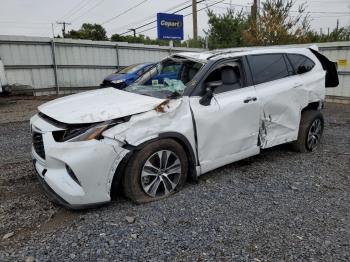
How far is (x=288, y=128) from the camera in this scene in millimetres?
4762

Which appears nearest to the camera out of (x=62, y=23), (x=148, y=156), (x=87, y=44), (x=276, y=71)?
(x=148, y=156)

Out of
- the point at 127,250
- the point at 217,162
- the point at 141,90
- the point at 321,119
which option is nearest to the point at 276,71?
the point at 321,119

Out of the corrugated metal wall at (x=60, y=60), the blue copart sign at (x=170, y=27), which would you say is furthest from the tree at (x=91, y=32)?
the corrugated metal wall at (x=60, y=60)

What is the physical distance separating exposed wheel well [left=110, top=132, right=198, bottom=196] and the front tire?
4 centimetres

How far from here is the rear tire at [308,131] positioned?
5090 millimetres

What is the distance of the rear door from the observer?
4.34 metres

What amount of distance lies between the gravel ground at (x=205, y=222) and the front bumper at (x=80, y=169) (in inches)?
9.8

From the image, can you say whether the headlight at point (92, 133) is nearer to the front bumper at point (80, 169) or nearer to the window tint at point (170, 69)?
the front bumper at point (80, 169)

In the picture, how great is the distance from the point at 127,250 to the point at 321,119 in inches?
167

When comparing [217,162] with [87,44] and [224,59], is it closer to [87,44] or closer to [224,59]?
[224,59]

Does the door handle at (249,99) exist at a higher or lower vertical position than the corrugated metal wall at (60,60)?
lower

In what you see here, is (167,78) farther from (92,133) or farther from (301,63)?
(301,63)

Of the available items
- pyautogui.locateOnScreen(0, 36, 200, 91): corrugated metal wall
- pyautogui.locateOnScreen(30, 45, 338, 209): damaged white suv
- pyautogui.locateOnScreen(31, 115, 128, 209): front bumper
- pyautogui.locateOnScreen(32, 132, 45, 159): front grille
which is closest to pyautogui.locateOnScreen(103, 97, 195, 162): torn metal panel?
pyautogui.locateOnScreen(30, 45, 338, 209): damaged white suv

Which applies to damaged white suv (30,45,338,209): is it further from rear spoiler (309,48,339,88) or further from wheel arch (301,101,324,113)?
rear spoiler (309,48,339,88)
